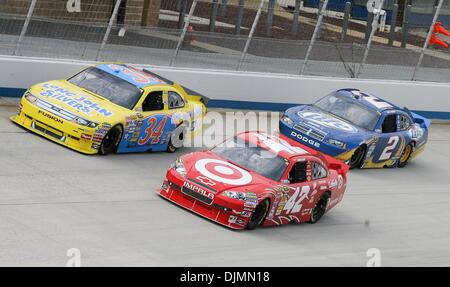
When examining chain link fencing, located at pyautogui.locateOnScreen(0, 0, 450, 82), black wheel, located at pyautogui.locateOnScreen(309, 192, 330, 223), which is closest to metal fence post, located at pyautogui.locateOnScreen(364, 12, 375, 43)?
chain link fencing, located at pyautogui.locateOnScreen(0, 0, 450, 82)

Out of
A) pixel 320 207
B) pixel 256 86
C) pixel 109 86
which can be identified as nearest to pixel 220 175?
pixel 320 207

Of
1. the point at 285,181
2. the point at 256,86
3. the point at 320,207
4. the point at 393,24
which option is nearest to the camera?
the point at 285,181

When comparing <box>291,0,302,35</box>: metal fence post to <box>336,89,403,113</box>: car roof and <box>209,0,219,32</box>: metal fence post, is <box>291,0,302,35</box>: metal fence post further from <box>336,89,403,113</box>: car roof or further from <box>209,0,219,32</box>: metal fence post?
<box>336,89,403,113</box>: car roof

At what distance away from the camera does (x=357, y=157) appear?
70.0 feet

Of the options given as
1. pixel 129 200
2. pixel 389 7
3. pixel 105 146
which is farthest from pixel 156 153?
pixel 389 7

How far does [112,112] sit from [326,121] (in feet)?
15.5

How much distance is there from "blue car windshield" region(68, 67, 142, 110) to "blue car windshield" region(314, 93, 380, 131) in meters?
4.55

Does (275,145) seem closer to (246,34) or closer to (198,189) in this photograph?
(198,189)

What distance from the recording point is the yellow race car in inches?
724

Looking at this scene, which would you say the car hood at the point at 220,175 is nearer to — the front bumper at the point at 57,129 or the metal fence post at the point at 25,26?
the front bumper at the point at 57,129

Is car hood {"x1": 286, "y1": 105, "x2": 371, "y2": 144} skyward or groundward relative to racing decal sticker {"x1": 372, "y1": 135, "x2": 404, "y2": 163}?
skyward

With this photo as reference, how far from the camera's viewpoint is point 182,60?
24.5m

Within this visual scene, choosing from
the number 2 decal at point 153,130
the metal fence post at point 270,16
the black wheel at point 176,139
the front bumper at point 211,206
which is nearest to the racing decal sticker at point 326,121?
the black wheel at point 176,139

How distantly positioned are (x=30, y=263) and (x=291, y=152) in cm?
571
